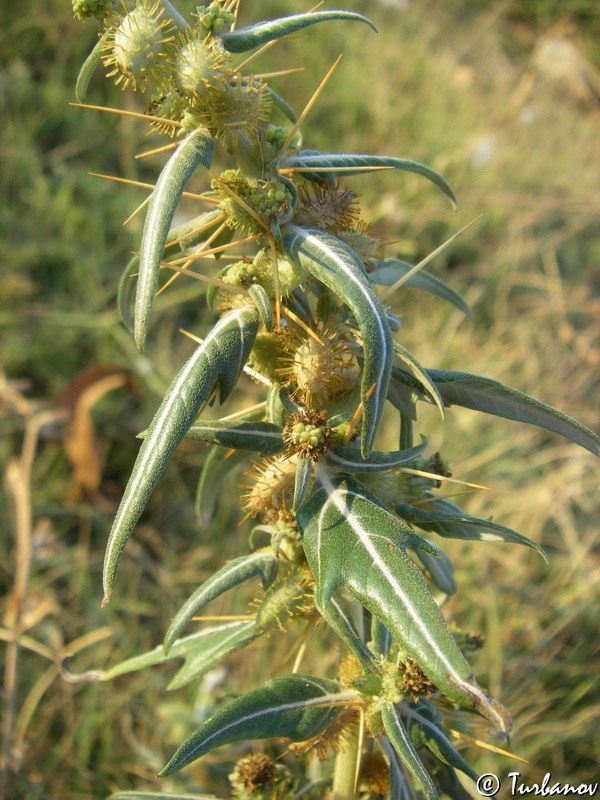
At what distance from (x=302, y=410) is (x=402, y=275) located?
17.5 inches

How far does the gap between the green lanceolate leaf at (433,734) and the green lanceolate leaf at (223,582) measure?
1.06ft

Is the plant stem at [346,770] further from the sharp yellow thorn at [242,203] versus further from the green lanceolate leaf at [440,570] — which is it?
the sharp yellow thorn at [242,203]

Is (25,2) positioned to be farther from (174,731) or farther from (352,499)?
(352,499)

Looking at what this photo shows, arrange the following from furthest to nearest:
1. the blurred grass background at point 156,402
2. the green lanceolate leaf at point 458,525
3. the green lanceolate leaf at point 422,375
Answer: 1. the blurred grass background at point 156,402
2. the green lanceolate leaf at point 458,525
3. the green lanceolate leaf at point 422,375

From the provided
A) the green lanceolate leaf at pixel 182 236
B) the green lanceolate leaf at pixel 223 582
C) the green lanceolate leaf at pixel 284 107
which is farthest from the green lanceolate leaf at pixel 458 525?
the green lanceolate leaf at pixel 284 107

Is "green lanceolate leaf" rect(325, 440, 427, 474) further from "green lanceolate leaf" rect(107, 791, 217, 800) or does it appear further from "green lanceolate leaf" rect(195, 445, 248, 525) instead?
"green lanceolate leaf" rect(107, 791, 217, 800)

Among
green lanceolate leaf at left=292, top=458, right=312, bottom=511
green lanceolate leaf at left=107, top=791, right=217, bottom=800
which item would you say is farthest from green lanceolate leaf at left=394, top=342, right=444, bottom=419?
green lanceolate leaf at left=107, top=791, right=217, bottom=800

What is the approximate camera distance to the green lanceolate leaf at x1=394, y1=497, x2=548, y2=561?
3.28ft

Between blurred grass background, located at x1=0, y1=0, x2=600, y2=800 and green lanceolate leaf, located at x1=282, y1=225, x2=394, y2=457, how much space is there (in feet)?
3.99

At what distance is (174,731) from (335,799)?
124 cm

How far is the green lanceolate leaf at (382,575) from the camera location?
0.77m

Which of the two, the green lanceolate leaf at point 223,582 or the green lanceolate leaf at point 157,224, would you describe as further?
the green lanceolate leaf at point 223,582

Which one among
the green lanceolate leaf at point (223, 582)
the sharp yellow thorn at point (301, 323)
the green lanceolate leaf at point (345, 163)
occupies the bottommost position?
the green lanceolate leaf at point (223, 582)

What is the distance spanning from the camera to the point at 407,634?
0.79 metres
